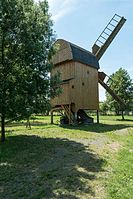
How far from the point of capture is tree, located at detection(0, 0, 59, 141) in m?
13.8

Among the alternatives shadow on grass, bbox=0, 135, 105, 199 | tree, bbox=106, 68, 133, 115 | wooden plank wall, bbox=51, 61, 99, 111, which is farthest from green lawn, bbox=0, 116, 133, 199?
tree, bbox=106, 68, 133, 115

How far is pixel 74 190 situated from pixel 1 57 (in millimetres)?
9225

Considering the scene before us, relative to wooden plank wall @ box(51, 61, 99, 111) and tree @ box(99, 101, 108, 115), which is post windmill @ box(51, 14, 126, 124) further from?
tree @ box(99, 101, 108, 115)

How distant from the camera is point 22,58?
1443 centimetres

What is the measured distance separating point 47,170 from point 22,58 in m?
7.03

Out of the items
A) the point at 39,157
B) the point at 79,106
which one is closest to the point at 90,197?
the point at 39,157

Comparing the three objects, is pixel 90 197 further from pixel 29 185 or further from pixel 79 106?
pixel 79 106

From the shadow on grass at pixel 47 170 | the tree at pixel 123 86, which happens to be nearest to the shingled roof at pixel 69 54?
the shadow on grass at pixel 47 170

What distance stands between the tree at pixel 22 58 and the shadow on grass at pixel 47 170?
211 centimetres

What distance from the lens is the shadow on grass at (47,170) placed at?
7.14 meters

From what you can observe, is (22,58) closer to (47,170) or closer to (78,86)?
(47,170)

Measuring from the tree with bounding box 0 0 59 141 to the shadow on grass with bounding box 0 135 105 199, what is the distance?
211 centimetres

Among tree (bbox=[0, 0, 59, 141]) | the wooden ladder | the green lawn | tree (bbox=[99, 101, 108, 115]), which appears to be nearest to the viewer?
the green lawn

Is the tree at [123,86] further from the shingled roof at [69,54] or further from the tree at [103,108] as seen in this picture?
the shingled roof at [69,54]
